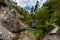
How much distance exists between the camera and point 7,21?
8.38m

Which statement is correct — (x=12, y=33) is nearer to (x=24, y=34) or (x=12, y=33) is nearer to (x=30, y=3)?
(x=24, y=34)

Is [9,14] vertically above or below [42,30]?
above

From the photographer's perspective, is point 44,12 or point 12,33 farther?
point 44,12

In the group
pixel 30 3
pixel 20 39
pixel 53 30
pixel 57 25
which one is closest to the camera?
pixel 20 39

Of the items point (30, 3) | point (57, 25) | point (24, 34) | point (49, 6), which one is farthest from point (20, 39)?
point (30, 3)

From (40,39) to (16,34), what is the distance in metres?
1.19

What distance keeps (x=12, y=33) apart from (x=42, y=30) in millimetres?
1546

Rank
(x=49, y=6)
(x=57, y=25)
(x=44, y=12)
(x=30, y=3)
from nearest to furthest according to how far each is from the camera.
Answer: (x=57, y=25) < (x=44, y=12) < (x=49, y=6) < (x=30, y=3)

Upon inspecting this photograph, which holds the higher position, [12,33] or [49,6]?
[49,6]

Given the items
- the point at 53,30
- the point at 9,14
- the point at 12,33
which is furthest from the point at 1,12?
the point at 53,30

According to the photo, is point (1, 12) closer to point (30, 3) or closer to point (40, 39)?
point (40, 39)

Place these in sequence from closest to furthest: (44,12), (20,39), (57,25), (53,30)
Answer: (20,39), (53,30), (57,25), (44,12)

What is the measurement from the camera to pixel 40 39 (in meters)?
7.85

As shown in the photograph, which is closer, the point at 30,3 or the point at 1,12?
the point at 1,12
